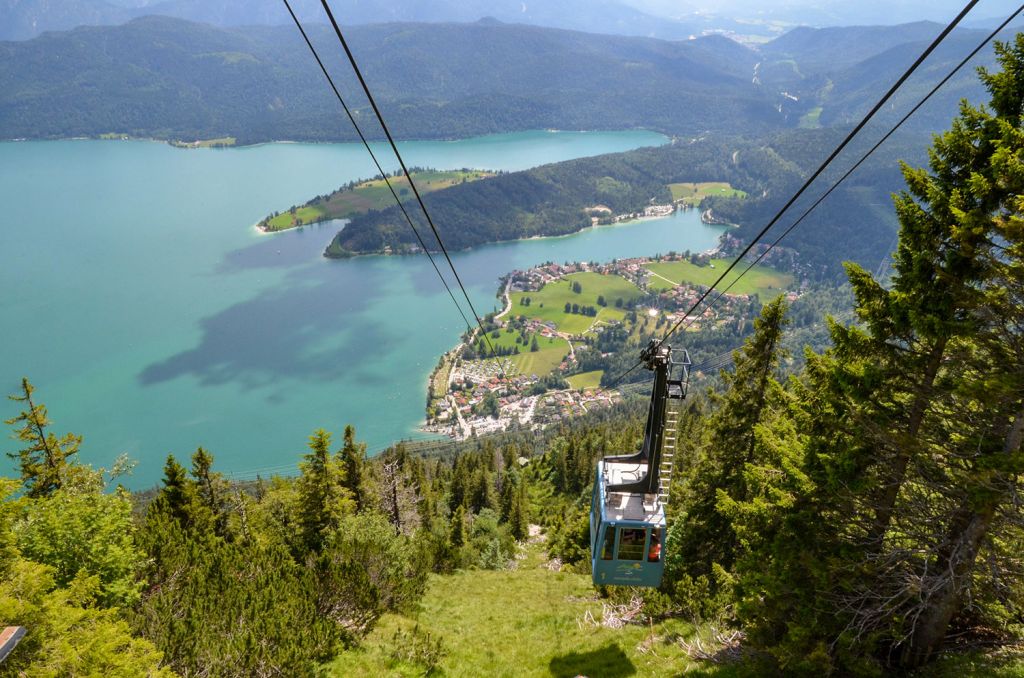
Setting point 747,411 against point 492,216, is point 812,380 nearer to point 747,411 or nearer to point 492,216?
point 747,411

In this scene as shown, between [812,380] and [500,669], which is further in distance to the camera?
[500,669]

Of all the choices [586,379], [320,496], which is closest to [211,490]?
[320,496]

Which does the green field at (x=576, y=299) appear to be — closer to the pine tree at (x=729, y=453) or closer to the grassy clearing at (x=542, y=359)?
the grassy clearing at (x=542, y=359)

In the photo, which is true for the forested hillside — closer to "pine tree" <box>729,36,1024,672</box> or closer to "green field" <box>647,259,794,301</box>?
"green field" <box>647,259,794,301</box>

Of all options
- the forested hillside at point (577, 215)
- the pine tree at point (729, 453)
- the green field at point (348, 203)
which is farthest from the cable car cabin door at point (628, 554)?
the green field at point (348, 203)

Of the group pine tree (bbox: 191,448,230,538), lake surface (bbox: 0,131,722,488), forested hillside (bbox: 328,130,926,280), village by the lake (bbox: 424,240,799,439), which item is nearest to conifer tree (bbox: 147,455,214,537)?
pine tree (bbox: 191,448,230,538)

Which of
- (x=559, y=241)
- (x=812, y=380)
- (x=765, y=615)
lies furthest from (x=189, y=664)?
(x=559, y=241)
